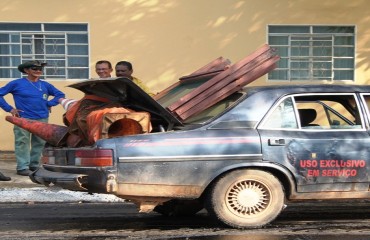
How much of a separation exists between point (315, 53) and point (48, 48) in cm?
558

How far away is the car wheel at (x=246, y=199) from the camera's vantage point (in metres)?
5.48

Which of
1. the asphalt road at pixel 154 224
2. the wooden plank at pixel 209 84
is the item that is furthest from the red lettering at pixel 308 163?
the wooden plank at pixel 209 84

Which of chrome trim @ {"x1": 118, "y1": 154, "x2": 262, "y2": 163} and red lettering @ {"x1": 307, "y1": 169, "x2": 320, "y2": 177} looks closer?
chrome trim @ {"x1": 118, "y1": 154, "x2": 262, "y2": 163}

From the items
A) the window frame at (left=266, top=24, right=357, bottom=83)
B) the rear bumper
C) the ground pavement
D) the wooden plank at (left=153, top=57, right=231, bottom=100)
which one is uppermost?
the window frame at (left=266, top=24, right=357, bottom=83)

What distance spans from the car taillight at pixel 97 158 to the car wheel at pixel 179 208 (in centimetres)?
142

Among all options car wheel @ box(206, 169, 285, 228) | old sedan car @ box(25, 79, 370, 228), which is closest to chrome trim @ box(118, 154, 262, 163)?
old sedan car @ box(25, 79, 370, 228)

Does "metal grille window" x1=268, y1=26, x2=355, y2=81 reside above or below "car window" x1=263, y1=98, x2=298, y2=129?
above

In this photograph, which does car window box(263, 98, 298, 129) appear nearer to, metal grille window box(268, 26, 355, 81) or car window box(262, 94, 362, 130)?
car window box(262, 94, 362, 130)

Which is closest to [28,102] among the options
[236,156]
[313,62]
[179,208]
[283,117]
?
[179,208]

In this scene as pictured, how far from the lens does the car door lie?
5.55 meters

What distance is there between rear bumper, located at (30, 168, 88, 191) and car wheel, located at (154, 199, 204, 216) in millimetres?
1391

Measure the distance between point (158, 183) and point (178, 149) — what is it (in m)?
0.37

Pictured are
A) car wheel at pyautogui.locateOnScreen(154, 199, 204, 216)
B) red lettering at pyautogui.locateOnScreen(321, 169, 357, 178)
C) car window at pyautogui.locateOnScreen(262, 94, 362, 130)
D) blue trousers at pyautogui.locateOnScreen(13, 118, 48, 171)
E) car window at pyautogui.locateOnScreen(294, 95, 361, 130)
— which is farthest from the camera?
blue trousers at pyautogui.locateOnScreen(13, 118, 48, 171)

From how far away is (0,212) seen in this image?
6941 mm
